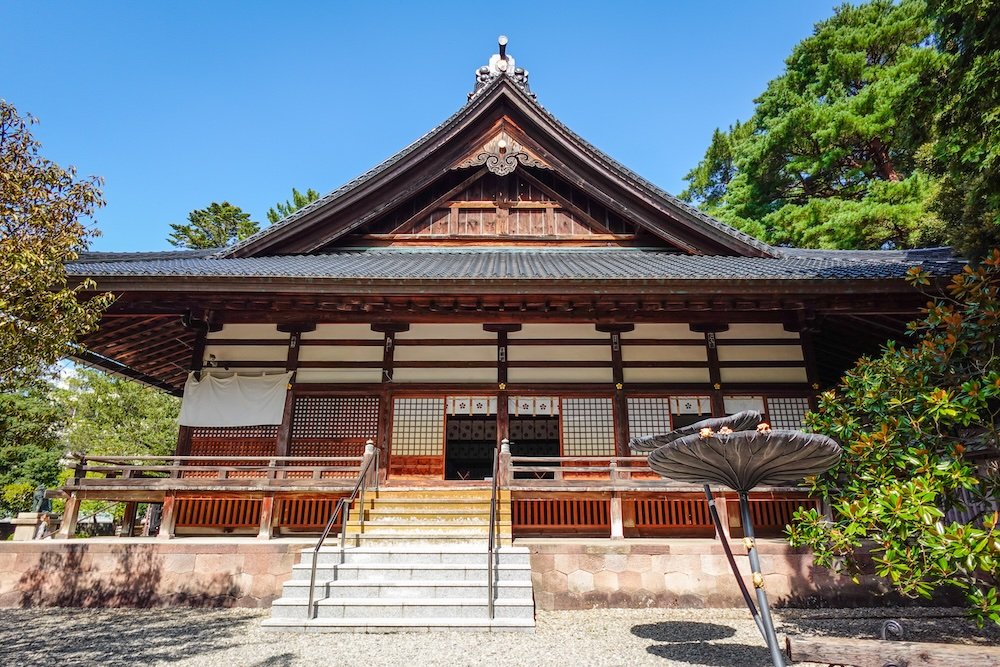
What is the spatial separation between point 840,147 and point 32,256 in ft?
83.5

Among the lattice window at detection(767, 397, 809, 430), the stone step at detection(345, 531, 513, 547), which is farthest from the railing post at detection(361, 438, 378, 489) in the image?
the lattice window at detection(767, 397, 809, 430)

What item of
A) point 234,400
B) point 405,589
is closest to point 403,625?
point 405,589

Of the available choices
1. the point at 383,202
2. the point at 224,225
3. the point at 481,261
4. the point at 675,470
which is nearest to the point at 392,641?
the point at 675,470

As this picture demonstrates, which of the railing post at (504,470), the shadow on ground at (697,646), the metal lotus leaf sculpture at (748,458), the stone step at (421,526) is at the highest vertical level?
the railing post at (504,470)

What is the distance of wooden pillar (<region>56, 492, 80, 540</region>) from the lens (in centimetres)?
796

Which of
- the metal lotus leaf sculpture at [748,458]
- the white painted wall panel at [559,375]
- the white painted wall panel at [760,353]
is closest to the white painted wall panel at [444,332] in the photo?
the white painted wall panel at [559,375]

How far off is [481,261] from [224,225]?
1176 inches

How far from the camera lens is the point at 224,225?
35.3m

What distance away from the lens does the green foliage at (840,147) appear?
64.0ft

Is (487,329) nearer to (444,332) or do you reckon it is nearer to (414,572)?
(444,332)

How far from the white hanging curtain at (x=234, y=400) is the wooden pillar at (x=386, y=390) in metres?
1.65

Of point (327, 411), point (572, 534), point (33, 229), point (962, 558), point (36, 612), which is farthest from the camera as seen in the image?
point (327, 411)

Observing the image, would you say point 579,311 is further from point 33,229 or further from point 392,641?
point 33,229

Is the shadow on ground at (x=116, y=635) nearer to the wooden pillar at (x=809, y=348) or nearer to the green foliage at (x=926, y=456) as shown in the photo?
the green foliage at (x=926, y=456)
